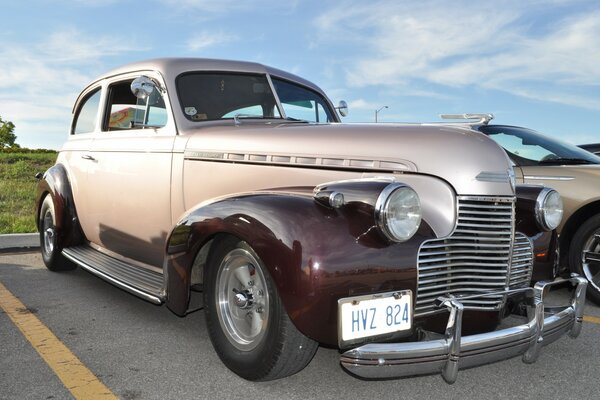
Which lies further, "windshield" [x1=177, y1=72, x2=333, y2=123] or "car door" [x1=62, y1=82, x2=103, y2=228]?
"car door" [x1=62, y1=82, x2=103, y2=228]

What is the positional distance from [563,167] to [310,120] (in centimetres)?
230

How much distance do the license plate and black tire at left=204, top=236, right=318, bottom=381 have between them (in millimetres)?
274

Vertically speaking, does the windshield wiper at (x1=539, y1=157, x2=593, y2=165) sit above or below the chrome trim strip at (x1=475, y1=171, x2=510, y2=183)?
below

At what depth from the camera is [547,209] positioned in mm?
3064

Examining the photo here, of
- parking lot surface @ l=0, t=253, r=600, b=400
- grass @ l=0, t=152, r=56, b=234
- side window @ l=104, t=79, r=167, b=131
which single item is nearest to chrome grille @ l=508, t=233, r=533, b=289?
parking lot surface @ l=0, t=253, r=600, b=400

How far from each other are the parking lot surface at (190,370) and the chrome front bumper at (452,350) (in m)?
0.30

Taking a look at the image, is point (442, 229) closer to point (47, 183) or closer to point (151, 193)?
point (151, 193)

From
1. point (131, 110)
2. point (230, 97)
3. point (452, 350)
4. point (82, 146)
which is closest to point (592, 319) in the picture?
point (452, 350)

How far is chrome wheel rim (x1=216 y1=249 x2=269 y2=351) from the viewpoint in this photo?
8.55 ft

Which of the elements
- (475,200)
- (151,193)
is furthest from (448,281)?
(151,193)

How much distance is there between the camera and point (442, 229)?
2.53m

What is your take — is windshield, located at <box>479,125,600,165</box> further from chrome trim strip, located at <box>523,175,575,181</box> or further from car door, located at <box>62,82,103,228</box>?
car door, located at <box>62,82,103,228</box>

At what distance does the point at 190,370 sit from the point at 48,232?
3.24 meters

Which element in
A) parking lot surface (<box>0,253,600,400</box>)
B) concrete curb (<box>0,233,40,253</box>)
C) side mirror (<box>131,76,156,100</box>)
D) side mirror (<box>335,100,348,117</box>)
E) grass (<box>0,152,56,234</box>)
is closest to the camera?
parking lot surface (<box>0,253,600,400</box>)
